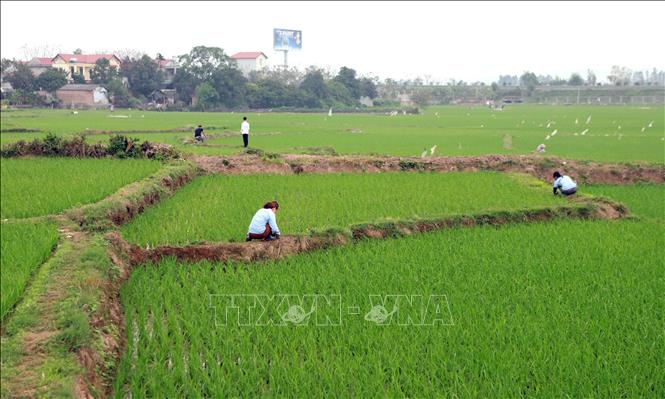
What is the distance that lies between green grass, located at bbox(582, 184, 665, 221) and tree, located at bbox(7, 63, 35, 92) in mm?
47191

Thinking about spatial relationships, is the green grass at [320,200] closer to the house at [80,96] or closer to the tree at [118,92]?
the house at [80,96]

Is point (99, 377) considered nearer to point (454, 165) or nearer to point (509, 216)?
point (509, 216)

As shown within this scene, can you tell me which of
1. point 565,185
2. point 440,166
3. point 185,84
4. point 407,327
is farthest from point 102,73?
point 407,327

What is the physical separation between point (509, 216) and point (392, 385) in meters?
5.30

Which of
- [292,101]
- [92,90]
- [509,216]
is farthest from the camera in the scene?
[292,101]

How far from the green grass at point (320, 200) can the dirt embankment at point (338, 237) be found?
9.5 inches

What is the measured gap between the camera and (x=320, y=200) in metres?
9.24

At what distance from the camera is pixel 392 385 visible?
3.54 m

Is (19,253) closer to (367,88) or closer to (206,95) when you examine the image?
(206,95)

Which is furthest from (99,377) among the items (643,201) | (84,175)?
(643,201)

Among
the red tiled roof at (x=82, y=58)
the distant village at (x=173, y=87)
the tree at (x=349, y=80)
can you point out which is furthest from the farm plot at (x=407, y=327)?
the red tiled roof at (x=82, y=58)

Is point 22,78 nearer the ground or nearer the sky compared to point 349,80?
nearer the ground

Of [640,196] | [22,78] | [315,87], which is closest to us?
[640,196]

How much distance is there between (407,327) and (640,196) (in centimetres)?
860
